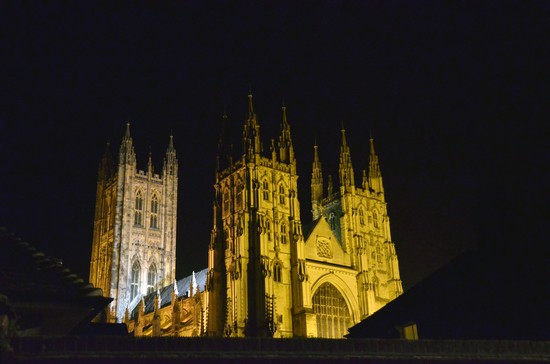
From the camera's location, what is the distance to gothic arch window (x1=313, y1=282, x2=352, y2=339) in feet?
186

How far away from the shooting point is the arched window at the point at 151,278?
84.1 meters

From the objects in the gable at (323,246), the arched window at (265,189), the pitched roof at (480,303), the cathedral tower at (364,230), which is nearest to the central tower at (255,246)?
the arched window at (265,189)

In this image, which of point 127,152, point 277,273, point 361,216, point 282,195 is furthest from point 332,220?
point 127,152

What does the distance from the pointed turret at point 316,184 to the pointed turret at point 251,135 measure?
43.7ft

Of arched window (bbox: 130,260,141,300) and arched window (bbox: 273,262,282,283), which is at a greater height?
arched window (bbox: 130,260,141,300)

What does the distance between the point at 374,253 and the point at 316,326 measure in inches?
527

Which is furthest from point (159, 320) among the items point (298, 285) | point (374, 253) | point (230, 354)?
point (230, 354)

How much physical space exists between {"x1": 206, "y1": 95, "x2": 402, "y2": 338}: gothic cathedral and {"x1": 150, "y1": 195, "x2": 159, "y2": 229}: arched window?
2858cm

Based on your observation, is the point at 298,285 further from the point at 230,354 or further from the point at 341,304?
the point at 230,354

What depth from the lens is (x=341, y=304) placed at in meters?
59.1

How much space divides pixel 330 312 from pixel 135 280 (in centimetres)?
3570

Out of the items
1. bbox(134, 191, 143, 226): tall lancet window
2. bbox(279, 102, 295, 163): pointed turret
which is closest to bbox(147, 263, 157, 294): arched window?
bbox(134, 191, 143, 226): tall lancet window

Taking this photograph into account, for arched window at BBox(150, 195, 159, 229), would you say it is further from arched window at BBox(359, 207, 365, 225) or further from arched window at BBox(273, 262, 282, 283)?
arched window at BBox(273, 262, 282, 283)

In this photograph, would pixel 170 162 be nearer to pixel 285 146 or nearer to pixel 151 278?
pixel 151 278
